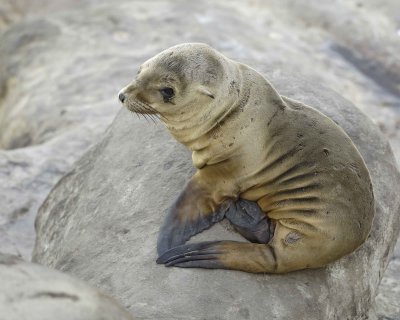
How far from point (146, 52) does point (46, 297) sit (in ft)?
18.0

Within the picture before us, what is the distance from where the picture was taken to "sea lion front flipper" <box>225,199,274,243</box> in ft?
12.4

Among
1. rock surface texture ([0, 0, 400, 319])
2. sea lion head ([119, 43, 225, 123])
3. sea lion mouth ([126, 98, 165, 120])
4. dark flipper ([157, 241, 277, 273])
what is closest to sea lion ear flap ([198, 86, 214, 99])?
sea lion head ([119, 43, 225, 123])

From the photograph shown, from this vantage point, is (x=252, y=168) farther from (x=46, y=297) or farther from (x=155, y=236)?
(x=46, y=297)

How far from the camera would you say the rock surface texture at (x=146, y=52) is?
7113 mm

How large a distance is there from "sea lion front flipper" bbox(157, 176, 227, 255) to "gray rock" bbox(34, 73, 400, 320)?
0.05 m

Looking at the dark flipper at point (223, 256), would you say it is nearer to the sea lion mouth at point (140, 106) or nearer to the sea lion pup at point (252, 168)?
the sea lion pup at point (252, 168)

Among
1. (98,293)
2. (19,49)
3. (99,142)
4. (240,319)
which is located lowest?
(19,49)

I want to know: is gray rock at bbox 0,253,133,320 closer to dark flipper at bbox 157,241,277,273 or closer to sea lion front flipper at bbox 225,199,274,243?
dark flipper at bbox 157,241,277,273

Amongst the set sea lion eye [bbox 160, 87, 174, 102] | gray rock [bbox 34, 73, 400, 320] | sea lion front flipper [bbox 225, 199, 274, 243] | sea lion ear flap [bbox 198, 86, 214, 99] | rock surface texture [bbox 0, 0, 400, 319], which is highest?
sea lion ear flap [bbox 198, 86, 214, 99]

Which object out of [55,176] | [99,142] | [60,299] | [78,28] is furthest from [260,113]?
[78,28]

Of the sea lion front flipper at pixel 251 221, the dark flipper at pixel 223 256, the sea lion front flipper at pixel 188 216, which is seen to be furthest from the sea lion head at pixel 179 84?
the dark flipper at pixel 223 256

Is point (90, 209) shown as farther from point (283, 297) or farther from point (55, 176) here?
point (55, 176)

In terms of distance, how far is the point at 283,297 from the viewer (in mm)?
3627

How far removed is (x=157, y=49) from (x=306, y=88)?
348 centimetres
